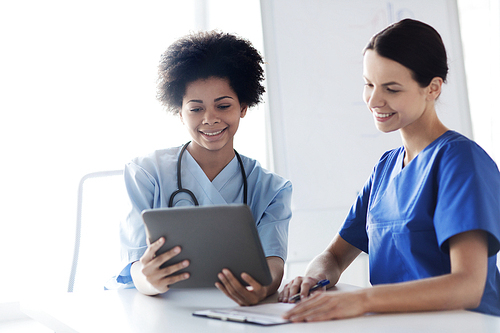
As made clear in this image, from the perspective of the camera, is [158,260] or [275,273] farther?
[275,273]

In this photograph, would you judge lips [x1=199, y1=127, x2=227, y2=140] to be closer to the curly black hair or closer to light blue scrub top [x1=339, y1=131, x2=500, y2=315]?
the curly black hair

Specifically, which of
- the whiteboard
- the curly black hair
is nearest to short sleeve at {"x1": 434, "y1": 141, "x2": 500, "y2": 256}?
the curly black hair

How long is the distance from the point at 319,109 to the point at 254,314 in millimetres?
1413

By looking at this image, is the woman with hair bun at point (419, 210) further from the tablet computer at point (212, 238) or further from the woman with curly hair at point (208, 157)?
the woman with curly hair at point (208, 157)

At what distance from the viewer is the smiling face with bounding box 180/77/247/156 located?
4.14ft

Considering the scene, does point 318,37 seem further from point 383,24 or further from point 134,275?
point 134,275

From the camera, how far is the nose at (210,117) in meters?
1.25

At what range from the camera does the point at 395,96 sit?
1007mm

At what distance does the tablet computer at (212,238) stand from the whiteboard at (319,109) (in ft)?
3.83

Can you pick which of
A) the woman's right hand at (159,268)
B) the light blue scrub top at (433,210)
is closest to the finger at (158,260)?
the woman's right hand at (159,268)

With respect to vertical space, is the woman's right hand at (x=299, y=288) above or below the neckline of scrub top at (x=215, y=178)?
below

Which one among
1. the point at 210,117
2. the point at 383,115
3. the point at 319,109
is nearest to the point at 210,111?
the point at 210,117

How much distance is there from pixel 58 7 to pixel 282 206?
1487 millimetres

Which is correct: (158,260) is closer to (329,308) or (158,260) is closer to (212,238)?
(212,238)
